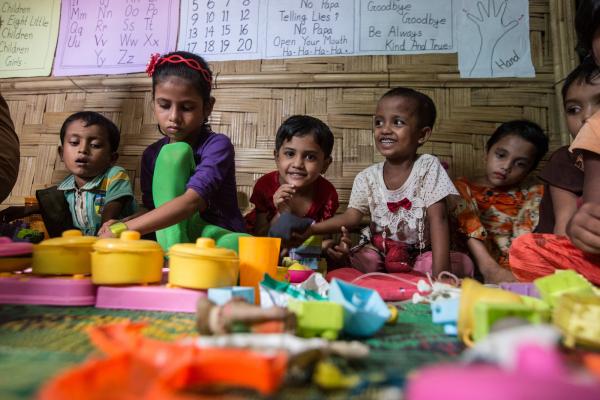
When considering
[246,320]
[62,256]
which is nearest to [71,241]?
[62,256]

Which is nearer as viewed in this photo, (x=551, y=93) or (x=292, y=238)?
(x=292, y=238)

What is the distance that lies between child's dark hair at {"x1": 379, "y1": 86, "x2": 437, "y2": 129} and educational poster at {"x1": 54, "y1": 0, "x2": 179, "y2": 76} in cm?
79

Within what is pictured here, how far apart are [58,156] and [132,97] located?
33cm

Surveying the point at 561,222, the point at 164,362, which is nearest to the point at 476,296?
the point at 164,362

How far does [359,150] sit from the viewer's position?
1439 mm

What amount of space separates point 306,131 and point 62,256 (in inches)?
32.8

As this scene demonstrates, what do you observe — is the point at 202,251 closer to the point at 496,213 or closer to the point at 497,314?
the point at 497,314

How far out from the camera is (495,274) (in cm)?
117

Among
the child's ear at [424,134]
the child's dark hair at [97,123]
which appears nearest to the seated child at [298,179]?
the child's ear at [424,134]

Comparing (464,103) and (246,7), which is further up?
(246,7)

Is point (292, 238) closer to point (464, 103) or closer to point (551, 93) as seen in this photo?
point (464, 103)

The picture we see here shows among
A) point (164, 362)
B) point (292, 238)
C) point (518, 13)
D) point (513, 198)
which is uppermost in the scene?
point (518, 13)

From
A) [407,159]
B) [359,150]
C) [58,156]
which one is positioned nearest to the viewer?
[407,159]

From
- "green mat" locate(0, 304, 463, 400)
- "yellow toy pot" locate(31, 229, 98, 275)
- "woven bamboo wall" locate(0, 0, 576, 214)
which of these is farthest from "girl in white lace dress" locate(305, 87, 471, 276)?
"yellow toy pot" locate(31, 229, 98, 275)
